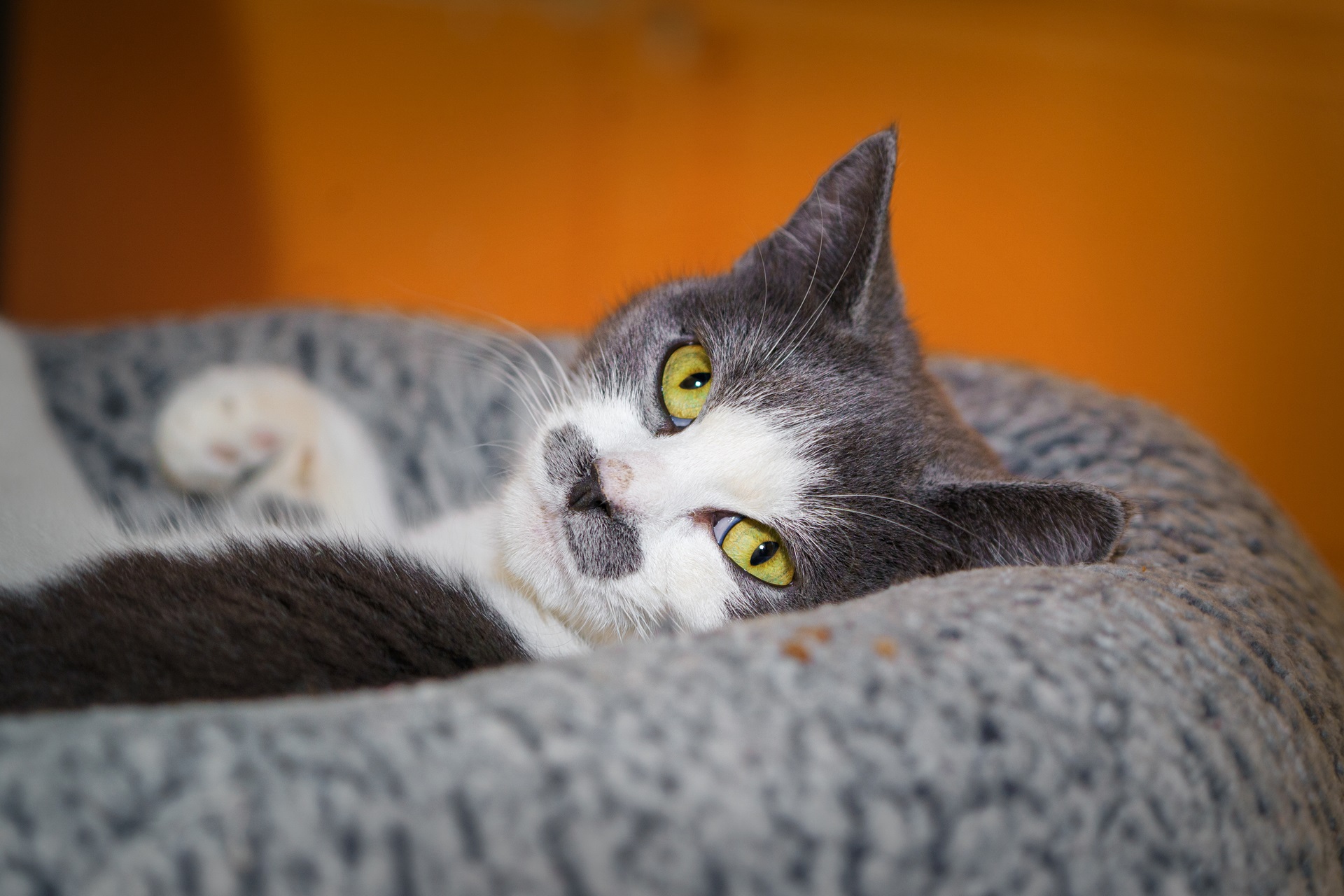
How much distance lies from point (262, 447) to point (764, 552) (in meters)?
0.62

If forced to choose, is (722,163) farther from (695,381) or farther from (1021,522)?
(1021,522)

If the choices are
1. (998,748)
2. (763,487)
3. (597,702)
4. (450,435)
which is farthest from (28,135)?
(998,748)

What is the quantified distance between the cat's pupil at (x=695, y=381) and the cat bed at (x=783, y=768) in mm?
292

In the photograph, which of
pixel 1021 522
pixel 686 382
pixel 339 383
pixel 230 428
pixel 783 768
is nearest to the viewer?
pixel 783 768

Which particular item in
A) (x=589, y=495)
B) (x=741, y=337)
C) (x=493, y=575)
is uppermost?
(x=741, y=337)

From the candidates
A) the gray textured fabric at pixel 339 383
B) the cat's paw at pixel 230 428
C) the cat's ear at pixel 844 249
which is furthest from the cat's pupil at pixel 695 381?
the cat's paw at pixel 230 428

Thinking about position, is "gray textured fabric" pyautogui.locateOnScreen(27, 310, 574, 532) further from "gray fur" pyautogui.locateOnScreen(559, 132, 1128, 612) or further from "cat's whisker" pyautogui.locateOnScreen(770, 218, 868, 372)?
"cat's whisker" pyautogui.locateOnScreen(770, 218, 868, 372)

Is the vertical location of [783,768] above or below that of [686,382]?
below

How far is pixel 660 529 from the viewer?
778mm

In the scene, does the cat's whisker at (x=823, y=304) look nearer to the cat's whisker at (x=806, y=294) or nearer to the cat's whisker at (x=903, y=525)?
the cat's whisker at (x=806, y=294)

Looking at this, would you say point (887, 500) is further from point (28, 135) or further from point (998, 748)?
point (28, 135)

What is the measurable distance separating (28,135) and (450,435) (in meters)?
1.51

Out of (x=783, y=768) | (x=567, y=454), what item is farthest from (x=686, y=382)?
(x=783, y=768)

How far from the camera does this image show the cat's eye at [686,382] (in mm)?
856
